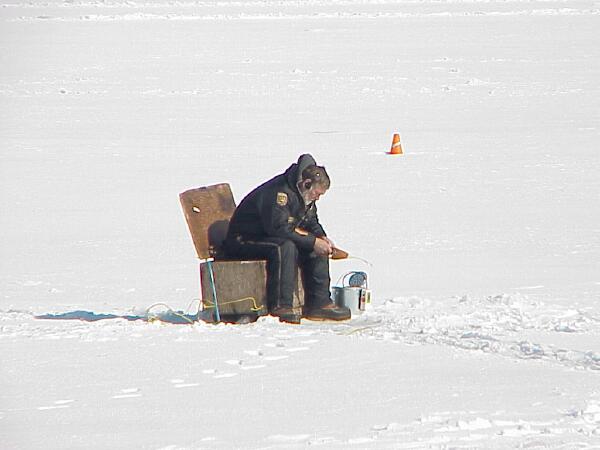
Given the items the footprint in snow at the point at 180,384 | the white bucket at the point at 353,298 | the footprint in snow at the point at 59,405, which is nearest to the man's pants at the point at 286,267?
the white bucket at the point at 353,298

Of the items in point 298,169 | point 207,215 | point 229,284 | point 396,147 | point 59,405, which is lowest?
point 59,405

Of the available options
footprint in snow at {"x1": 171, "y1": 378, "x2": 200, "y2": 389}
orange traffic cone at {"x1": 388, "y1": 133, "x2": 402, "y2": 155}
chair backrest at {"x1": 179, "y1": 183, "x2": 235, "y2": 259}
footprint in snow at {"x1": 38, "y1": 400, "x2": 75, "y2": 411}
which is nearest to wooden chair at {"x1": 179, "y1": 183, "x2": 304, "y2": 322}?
chair backrest at {"x1": 179, "y1": 183, "x2": 235, "y2": 259}

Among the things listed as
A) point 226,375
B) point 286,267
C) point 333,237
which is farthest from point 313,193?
point 333,237

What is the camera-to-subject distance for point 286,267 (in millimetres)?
6555

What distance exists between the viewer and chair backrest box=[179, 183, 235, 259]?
6.91 metres

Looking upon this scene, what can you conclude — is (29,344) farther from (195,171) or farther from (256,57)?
(256,57)

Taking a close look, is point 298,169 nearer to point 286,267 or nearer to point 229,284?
point 286,267

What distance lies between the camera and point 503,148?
1444 centimetres

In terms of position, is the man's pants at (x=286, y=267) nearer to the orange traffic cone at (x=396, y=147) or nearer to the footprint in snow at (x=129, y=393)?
the footprint in snow at (x=129, y=393)

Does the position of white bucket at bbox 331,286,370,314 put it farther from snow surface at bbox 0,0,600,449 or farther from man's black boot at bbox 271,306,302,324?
man's black boot at bbox 271,306,302,324

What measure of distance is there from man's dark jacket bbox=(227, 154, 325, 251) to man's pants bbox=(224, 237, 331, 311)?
0.05m

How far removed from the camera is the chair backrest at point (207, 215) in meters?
6.91

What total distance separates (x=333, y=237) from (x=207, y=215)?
299 centimetres

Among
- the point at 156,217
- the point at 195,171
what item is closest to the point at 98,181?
the point at 195,171
